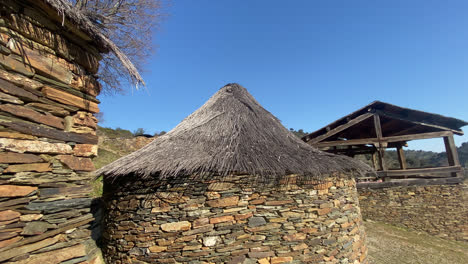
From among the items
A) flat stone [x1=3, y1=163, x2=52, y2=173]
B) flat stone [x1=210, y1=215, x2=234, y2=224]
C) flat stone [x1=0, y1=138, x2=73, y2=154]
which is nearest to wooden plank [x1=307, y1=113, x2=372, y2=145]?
flat stone [x1=210, y1=215, x2=234, y2=224]

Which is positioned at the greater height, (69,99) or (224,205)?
(69,99)

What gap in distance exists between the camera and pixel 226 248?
11.0 feet

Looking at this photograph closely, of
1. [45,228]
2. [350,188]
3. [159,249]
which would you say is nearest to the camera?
[45,228]

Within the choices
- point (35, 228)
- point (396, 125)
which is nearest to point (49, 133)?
point (35, 228)

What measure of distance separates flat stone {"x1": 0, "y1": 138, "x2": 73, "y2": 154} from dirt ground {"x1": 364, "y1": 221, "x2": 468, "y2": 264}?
6898mm

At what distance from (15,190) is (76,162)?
1.78 ft

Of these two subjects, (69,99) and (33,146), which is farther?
(69,99)

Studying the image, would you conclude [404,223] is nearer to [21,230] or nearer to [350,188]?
[350,188]

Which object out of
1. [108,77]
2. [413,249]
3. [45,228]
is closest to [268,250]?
[45,228]

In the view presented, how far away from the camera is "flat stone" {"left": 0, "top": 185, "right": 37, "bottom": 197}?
1.78 m

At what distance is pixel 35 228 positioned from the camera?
202 cm

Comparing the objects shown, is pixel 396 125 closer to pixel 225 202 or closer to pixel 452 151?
pixel 452 151

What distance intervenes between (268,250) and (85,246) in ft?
8.23

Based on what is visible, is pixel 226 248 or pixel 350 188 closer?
pixel 226 248
